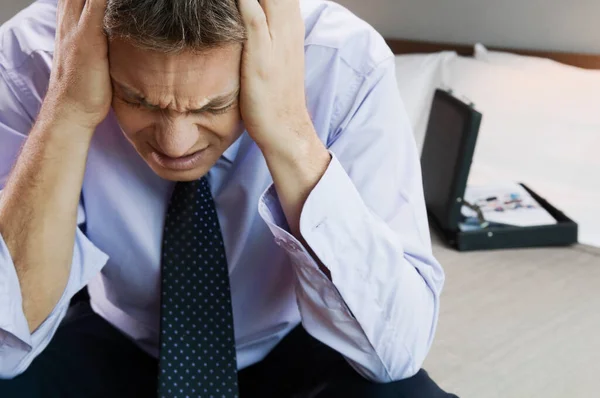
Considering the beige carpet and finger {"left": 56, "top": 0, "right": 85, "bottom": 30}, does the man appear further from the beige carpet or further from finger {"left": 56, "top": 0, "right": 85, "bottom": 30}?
the beige carpet

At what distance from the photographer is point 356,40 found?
1050 mm

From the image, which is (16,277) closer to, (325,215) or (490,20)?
(325,215)

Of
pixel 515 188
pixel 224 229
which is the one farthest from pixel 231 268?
pixel 515 188

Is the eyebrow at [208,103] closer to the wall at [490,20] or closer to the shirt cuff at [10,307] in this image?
the shirt cuff at [10,307]

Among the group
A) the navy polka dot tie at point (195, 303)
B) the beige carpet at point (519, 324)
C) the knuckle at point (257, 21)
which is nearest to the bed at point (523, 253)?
the beige carpet at point (519, 324)

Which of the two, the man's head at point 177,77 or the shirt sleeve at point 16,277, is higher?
the man's head at point 177,77

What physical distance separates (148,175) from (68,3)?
279 mm

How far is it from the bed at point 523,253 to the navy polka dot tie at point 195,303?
48cm

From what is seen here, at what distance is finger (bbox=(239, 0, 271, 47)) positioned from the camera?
2.64ft

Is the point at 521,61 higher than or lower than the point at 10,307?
lower

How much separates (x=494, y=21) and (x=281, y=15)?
1.67m

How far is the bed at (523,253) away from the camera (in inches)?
52.7

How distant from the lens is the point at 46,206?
94 centimetres

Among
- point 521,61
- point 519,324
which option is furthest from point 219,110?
point 521,61
